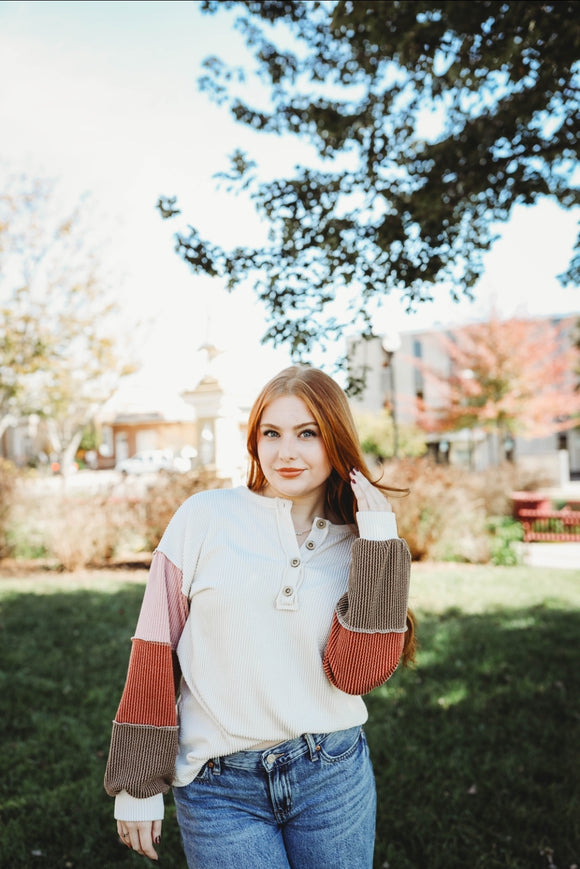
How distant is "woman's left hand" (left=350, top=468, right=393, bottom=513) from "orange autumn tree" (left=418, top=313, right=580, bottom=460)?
69.6 ft

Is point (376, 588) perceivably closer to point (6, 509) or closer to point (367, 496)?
point (367, 496)

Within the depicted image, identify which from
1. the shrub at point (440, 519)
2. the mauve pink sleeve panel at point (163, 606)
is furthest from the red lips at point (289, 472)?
the shrub at point (440, 519)

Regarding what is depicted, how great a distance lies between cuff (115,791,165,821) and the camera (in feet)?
5.33

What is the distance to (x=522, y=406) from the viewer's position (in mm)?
22078

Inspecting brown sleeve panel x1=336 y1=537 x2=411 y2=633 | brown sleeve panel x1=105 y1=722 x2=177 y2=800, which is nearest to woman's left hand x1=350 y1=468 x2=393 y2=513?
brown sleeve panel x1=336 y1=537 x2=411 y2=633

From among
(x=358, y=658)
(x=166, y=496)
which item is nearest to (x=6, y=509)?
(x=166, y=496)

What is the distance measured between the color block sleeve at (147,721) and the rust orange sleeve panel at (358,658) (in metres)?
0.41

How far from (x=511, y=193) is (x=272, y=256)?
1684mm

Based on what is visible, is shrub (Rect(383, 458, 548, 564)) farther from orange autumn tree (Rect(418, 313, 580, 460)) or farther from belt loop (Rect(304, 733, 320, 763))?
orange autumn tree (Rect(418, 313, 580, 460))

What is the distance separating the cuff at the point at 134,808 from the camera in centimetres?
162

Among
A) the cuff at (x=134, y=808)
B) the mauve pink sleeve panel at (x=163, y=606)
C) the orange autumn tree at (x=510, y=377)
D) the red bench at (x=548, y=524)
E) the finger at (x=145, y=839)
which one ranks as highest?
the orange autumn tree at (x=510, y=377)

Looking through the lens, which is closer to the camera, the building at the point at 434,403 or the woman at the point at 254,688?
the woman at the point at 254,688

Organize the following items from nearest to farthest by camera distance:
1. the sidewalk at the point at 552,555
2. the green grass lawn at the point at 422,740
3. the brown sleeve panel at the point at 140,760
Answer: the brown sleeve panel at the point at 140,760
the green grass lawn at the point at 422,740
the sidewalk at the point at 552,555

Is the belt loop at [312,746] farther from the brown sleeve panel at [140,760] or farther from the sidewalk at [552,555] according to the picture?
the sidewalk at [552,555]
